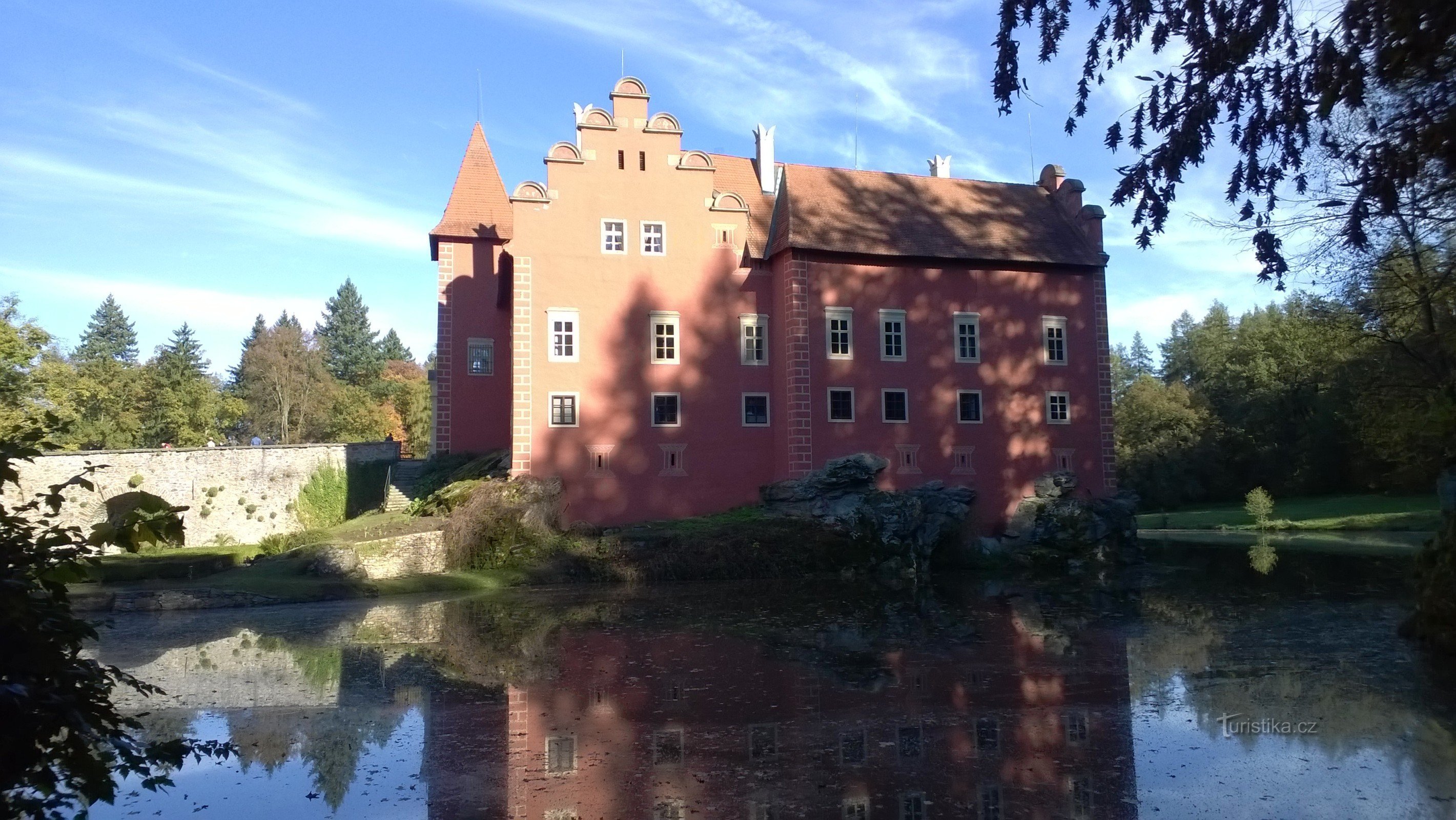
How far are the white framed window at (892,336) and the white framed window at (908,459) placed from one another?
2.77 metres

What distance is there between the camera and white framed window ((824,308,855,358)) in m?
29.7

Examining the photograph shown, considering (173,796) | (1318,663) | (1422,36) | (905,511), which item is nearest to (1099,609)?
(1318,663)

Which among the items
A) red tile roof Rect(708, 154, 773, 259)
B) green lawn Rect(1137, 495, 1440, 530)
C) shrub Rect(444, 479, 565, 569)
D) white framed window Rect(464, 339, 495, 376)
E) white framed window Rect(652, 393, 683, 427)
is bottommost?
green lawn Rect(1137, 495, 1440, 530)

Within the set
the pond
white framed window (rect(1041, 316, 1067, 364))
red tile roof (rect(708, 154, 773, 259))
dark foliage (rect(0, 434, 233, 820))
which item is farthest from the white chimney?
dark foliage (rect(0, 434, 233, 820))

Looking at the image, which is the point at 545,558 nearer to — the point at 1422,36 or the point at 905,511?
the point at 905,511

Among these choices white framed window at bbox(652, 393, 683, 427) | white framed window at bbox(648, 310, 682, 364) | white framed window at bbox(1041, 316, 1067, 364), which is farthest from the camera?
white framed window at bbox(1041, 316, 1067, 364)

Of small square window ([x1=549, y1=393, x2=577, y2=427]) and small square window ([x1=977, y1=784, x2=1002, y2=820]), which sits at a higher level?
small square window ([x1=549, y1=393, x2=577, y2=427])

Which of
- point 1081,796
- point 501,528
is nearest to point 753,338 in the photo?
point 501,528

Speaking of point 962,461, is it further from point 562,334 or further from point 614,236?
point 562,334

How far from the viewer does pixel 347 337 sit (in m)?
89.6

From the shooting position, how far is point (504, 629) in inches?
621

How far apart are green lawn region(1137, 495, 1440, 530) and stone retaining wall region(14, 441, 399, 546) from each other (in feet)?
133

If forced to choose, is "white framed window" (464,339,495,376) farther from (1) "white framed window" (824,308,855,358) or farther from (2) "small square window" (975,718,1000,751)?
(2) "small square window" (975,718,1000,751)

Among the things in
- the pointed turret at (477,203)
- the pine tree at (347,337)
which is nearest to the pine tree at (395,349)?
the pine tree at (347,337)
